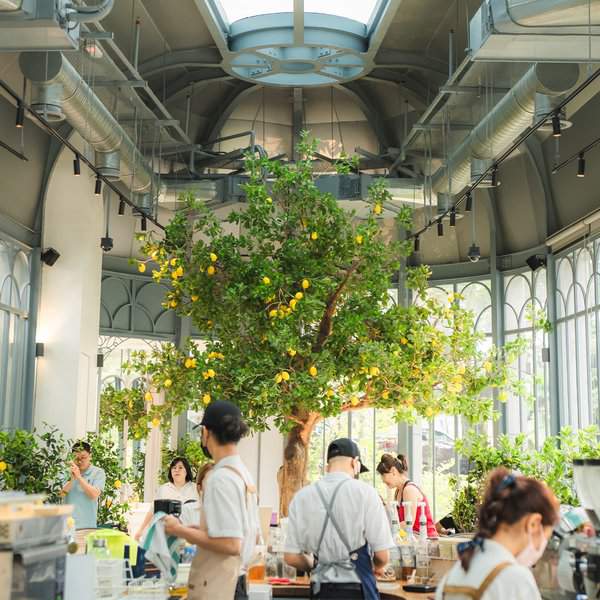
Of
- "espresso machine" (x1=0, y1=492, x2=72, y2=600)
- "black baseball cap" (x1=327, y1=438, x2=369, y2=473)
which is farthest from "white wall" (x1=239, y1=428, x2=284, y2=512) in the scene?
"espresso machine" (x1=0, y1=492, x2=72, y2=600)


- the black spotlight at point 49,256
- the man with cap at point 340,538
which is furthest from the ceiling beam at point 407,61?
the man with cap at point 340,538

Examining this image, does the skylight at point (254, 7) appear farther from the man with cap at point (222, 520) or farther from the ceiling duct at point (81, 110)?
the man with cap at point (222, 520)

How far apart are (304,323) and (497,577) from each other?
5204mm

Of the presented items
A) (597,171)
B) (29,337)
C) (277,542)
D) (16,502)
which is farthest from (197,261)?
(16,502)

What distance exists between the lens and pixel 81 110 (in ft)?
25.3

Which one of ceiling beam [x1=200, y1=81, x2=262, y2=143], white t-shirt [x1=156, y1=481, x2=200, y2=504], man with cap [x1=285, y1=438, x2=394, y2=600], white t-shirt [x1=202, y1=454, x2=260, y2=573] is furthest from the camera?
ceiling beam [x1=200, y1=81, x2=262, y2=143]

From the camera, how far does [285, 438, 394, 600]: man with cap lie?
451cm

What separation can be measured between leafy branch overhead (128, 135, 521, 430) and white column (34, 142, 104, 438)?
2714 mm

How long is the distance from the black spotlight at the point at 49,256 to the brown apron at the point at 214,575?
7.18 m

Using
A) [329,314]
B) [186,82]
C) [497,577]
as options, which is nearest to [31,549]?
[497,577]

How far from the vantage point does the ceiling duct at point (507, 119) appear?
717 cm

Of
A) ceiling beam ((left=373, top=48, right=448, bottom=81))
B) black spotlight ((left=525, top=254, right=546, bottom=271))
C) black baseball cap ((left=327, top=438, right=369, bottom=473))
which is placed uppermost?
ceiling beam ((left=373, top=48, right=448, bottom=81))

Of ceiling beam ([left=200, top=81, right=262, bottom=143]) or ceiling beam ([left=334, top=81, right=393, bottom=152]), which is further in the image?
ceiling beam ([left=200, top=81, right=262, bottom=143])

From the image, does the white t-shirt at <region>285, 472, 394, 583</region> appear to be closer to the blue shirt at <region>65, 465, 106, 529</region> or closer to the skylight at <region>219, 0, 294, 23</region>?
the blue shirt at <region>65, 465, 106, 529</region>
